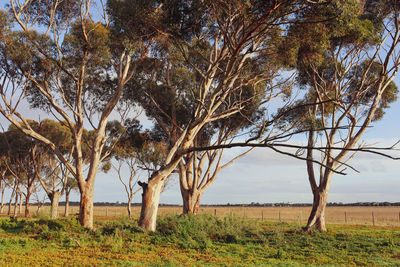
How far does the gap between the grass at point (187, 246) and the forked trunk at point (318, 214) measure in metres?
1.08

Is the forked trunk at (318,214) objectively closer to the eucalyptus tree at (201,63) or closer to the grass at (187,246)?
the grass at (187,246)

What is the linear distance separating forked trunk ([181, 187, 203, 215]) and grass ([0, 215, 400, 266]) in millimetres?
5158

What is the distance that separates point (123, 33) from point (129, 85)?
4.76 metres

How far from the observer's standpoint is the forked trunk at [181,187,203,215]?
21.5m

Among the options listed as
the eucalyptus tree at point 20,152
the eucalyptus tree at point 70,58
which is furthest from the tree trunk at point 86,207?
the eucalyptus tree at point 20,152

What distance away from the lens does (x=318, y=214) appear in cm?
1891

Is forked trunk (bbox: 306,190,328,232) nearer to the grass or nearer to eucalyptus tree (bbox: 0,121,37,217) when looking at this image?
the grass

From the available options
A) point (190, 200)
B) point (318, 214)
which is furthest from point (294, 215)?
point (318, 214)

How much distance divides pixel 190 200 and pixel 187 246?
9.11 m

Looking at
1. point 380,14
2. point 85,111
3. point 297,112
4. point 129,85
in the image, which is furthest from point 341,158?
point 85,111

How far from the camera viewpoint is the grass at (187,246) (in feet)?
32.0

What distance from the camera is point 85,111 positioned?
19641mm

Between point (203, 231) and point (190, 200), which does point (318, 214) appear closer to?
point (190, 200)

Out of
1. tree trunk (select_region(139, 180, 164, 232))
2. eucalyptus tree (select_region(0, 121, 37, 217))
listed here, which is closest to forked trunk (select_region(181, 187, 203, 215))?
tree trunk (select_region(139, 180, 164, 232))
